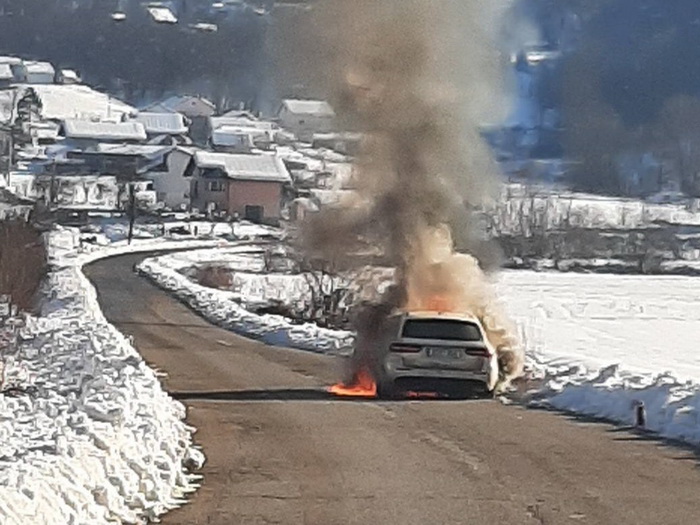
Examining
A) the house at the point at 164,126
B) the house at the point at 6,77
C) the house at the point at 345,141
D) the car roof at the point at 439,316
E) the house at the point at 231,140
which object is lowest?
the car roof at the point at 439,316

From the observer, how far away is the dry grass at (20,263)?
3891 centimetres

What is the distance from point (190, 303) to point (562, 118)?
105m

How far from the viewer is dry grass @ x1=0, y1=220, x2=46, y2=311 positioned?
38906 millimetres

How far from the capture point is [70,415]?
1709 cm

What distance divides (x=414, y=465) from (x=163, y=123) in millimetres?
148169

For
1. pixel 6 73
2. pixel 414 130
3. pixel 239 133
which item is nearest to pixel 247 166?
pixel 239 133

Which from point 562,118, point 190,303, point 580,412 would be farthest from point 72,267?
point 562,118

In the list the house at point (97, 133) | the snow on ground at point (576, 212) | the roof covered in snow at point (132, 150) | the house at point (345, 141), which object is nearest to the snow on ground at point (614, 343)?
the house at point (345, 141)

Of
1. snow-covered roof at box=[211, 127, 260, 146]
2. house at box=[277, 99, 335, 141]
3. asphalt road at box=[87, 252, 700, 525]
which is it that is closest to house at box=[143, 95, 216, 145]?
snow-covered roof at box=[211, 127, 260, 146]

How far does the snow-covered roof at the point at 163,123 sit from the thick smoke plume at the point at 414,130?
128 metres

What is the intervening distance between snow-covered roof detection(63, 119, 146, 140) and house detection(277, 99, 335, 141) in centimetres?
10902

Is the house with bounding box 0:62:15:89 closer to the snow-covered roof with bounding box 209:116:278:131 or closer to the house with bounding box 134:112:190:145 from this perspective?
the house with bounding box 134:112:190:145

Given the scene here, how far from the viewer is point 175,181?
129 metres

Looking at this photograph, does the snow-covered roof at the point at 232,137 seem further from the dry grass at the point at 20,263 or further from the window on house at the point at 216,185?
the dry grass at the point at 20,263
